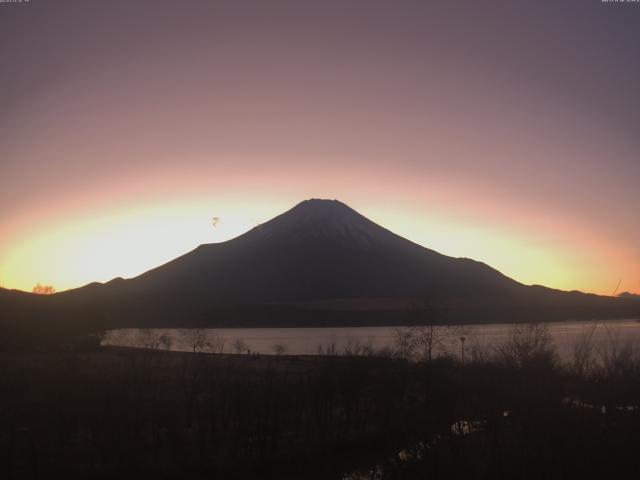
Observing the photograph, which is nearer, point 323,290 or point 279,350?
point 279,350

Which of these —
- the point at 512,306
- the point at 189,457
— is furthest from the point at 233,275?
the point at 189,457

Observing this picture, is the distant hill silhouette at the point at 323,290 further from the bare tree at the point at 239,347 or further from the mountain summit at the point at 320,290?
the bare tree at the point at 239,347

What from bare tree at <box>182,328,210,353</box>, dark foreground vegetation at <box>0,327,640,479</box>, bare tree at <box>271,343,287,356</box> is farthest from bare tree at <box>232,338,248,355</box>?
dark foreground vegetation at <box>0,327,640,479</box>

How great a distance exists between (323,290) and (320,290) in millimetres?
832

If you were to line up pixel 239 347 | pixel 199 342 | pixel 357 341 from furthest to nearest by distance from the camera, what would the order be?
1. pixel 199 342
2. pixel 239 347
3. pixel 357 341

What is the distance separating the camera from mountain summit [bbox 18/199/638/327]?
137 m

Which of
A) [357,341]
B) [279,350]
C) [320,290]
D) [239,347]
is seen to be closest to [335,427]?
[357,341]

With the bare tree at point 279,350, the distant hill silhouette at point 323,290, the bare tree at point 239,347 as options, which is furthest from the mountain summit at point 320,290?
the bare tree at point 279,350

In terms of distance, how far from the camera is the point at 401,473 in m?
15.8

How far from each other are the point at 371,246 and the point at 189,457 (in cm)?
17581

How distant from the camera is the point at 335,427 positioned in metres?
24.9

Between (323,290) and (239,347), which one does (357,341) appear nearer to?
(239,347)

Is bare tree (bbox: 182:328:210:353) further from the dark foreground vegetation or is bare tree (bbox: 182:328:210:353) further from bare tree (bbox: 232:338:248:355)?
the dark foreground vegetation

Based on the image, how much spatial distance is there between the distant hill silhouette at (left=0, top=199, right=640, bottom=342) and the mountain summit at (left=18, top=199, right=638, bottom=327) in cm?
27
